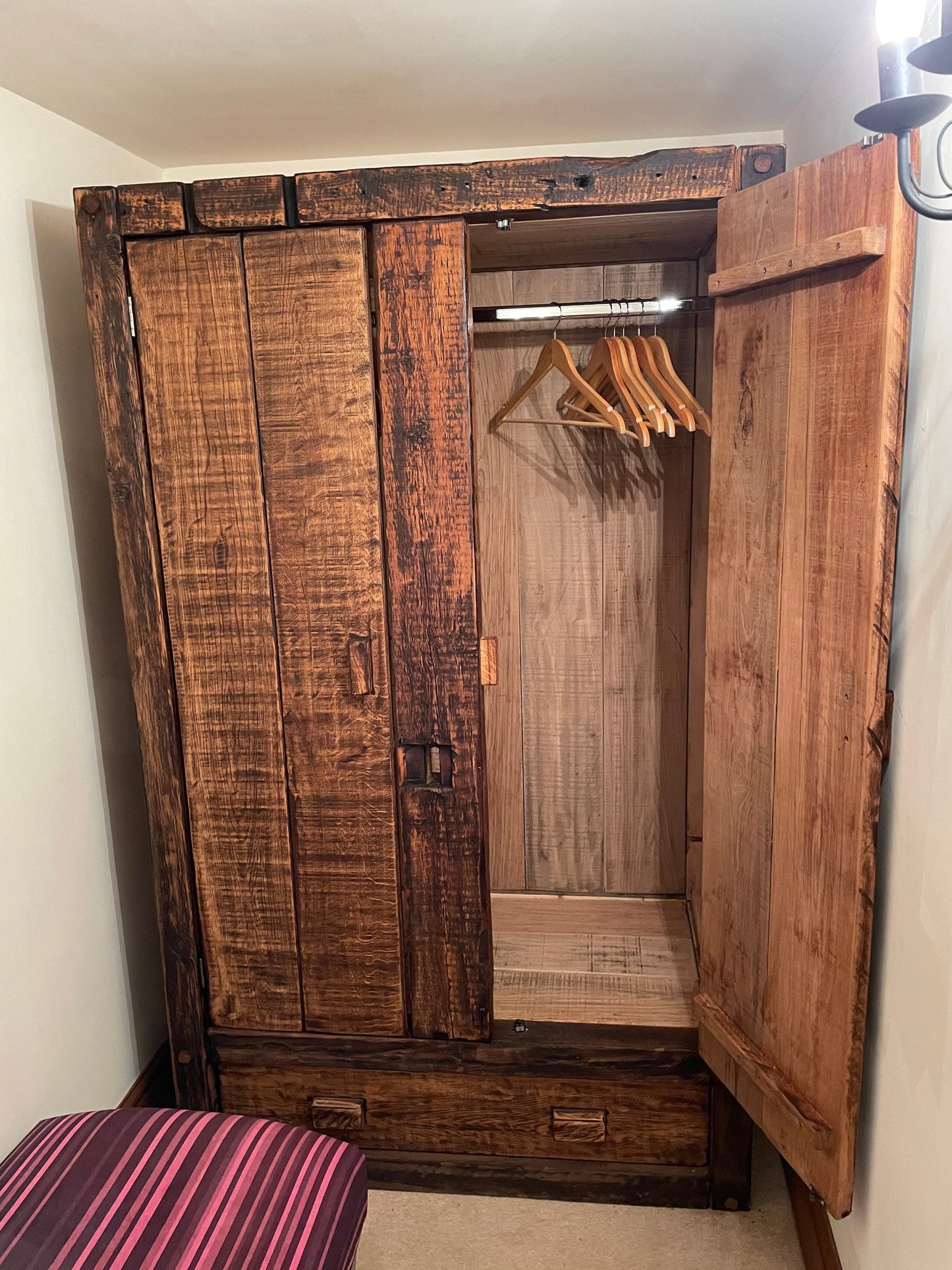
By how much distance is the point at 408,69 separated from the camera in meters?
1.58

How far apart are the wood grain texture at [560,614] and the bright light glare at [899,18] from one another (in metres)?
1.41

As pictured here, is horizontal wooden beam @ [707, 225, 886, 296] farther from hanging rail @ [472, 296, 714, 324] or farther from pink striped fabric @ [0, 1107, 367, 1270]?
pink striped fabric @ [0, 1107, 367, 1270]

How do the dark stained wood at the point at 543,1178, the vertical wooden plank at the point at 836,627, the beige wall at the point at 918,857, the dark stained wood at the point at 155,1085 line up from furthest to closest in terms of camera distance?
1. the dark stained wood at the point at 155,1085
2. the dark stained wood at the point at 543,1178
3. the vertical wooden plank at the point at 836,627
4. the beige wall at the point at 918,857

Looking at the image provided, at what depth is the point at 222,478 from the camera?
1655mm

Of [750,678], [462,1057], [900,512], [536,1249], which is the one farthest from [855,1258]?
[900,512]

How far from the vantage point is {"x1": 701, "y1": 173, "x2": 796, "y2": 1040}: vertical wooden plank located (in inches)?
56.9

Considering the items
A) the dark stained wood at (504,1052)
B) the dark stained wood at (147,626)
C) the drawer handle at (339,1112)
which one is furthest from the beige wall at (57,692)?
the drawer handle at (339,1112)

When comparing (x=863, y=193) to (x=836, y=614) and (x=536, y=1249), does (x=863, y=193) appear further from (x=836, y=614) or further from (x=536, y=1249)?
(x=536, y=1249)

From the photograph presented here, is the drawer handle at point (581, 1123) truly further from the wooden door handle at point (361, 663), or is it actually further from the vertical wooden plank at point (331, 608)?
the wooden door handle at point (361, 663)

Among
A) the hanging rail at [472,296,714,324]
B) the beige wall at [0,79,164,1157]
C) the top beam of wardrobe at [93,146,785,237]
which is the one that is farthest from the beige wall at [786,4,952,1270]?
the beige wall at [0,79,164,1157]

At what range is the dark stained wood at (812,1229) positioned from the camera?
1.60 meters

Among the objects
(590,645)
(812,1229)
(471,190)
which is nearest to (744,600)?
(590,645)

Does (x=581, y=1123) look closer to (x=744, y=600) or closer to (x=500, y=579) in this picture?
(x=744, y=600)

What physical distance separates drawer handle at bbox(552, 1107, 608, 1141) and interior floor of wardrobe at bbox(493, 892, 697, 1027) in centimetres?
19
